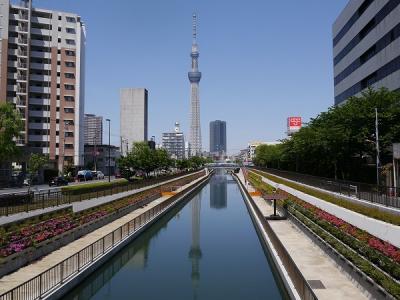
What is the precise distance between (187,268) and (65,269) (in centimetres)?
961

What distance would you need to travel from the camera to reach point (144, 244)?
106 ft

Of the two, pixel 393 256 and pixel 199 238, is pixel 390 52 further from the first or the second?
pixel 393 256

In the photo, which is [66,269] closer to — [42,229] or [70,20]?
[42,229]

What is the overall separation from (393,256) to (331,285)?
2546mm

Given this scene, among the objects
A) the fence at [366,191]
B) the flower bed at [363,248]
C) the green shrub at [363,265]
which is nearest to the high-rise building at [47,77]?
the fence at [366,191]

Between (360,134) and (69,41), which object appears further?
(69,41)

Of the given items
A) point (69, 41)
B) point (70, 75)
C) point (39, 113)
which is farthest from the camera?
point (69, 41)

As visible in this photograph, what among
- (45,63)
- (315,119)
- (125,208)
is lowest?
(125,208)

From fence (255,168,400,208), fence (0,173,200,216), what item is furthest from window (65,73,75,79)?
fence (255,168,400,208)

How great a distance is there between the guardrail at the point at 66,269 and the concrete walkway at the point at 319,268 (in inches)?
389

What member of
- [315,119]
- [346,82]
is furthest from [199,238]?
[346,82]

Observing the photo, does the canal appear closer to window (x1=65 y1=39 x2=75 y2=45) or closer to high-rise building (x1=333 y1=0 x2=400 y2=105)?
high-rise building (x1=333 y1=0 x2=400 y2=105)

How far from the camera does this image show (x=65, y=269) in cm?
1789

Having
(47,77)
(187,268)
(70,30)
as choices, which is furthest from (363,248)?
(70,30)
